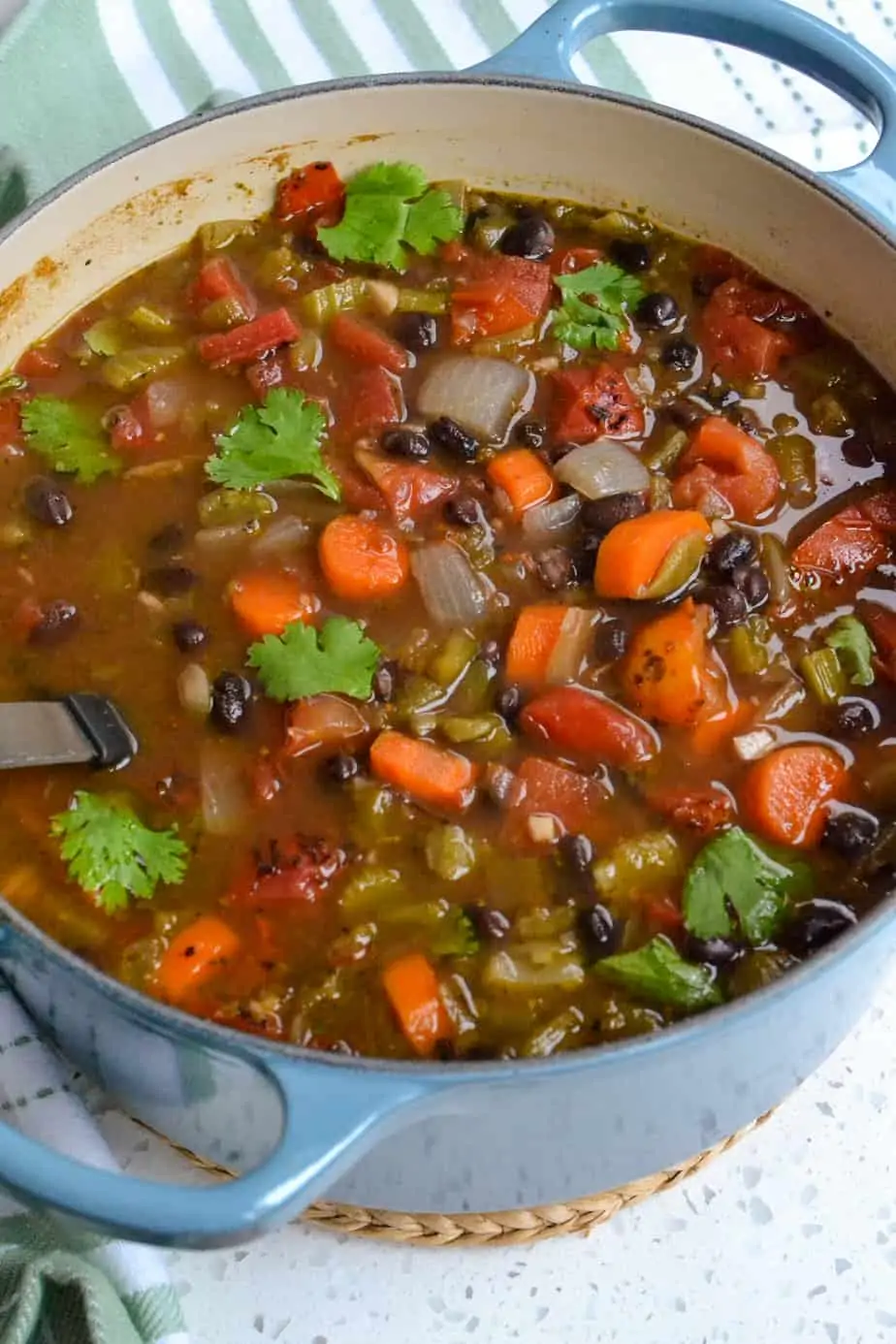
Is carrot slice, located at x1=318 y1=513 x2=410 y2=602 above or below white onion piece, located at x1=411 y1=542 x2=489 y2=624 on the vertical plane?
above

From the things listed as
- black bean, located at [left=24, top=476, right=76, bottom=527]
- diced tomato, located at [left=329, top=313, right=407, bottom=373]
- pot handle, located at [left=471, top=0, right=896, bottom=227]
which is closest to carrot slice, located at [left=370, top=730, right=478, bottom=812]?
black bean, located at [left=24, top=476, right=76, bottom=527]

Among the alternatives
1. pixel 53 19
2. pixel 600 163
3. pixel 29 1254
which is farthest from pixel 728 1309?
pixel 53 19

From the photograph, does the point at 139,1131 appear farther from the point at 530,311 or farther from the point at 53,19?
the point at 53,19

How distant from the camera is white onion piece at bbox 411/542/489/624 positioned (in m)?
3.05

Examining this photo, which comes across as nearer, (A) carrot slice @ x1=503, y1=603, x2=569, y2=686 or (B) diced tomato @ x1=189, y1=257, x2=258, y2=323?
(A) carrot slice @ x1=503, y1=603, x2=569, y2=686

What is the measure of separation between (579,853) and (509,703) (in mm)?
337

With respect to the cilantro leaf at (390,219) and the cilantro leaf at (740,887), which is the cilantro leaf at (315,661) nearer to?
the cilantro leaf at (740,887)

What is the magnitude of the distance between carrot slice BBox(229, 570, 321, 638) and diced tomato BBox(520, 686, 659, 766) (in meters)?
0.50

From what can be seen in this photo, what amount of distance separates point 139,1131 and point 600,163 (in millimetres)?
2385

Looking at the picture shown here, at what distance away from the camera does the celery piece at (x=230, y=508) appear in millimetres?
3184

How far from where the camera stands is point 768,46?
3.36 meters

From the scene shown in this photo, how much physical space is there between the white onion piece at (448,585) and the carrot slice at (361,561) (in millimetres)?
37

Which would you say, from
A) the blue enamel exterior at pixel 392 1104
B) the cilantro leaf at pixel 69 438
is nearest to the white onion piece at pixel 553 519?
the cilantro leaf at pixel 69 438

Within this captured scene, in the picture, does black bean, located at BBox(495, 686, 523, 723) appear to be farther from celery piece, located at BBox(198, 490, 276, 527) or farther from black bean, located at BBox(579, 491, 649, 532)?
celery piece, located at BBox(198, 490, 276, 527)
